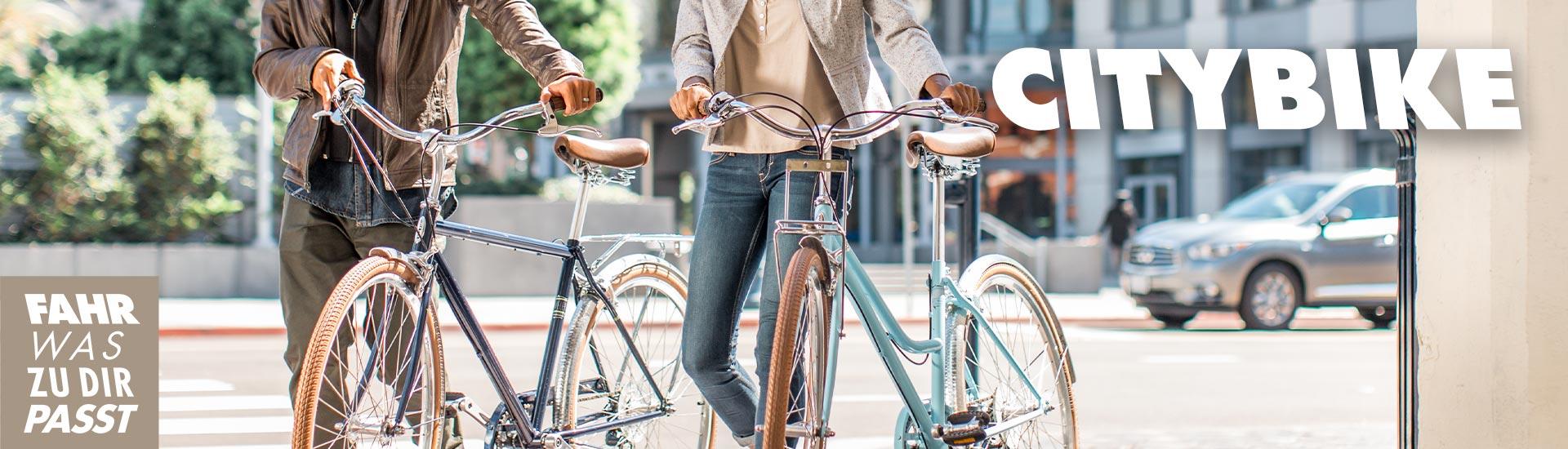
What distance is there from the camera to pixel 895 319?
3973 millimetres

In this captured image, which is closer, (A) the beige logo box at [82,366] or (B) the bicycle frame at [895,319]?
(B) the bicycle frame at [895,319]

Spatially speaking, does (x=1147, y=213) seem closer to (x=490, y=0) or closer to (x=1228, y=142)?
(x=1228, y=142)

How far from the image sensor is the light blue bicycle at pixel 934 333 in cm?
344

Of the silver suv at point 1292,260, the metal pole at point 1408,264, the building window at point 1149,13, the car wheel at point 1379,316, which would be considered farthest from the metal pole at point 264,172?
the building window at point 1149,13

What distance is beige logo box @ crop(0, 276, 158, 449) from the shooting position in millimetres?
4770

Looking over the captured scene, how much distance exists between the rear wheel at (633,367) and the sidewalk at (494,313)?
25.9ft

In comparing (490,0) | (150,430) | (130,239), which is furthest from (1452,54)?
(130,239)

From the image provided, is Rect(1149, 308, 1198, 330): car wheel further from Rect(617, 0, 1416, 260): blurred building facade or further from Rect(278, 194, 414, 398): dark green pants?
Rect(617, 0, 1416, 260): blurred building facade

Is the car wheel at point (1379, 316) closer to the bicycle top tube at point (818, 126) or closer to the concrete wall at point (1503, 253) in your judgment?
the concrete wall at point (1503, 253)

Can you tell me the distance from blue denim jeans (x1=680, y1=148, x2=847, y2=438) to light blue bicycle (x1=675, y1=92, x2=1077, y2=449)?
0.14 metres

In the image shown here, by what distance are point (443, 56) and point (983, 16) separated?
29858 millimetres

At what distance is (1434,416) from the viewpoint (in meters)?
4.34

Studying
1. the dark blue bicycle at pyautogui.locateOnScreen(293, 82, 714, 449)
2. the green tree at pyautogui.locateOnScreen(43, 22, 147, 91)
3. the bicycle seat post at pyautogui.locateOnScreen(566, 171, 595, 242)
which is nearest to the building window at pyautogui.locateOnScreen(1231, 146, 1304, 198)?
the green tree at pyautogui.locateOnScreen(43, 22, 147, 91)

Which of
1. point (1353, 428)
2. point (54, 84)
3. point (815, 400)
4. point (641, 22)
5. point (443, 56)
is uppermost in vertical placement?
point (641, 22)
